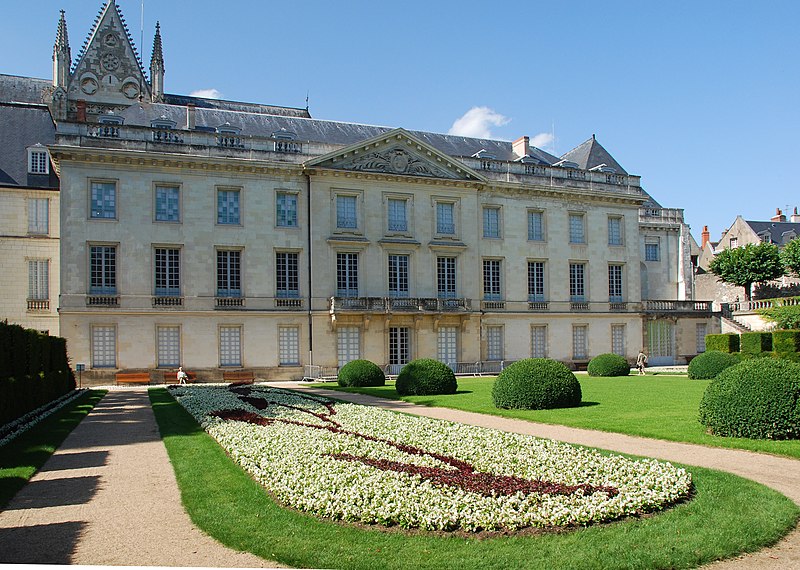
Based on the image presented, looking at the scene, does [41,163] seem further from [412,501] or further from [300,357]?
[412,501]

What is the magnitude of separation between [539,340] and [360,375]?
1514 centimetres

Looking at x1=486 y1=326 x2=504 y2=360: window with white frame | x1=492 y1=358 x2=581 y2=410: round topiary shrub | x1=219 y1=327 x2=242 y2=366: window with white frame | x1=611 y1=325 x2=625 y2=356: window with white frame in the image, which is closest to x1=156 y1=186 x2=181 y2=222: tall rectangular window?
x1=219 y1=327 x2=242 y2=366: window with white frame

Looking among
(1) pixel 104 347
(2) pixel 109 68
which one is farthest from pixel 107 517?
(2) pixel 109 68

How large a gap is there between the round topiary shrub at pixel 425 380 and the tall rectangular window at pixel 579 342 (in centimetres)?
1848

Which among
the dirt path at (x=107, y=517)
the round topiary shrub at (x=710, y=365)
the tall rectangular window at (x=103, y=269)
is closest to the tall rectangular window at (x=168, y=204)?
the tall rectangular window at (x=103, y=269)

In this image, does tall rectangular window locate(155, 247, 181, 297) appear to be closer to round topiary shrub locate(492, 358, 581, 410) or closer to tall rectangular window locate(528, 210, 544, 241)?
tall rectangular window locate(528, 210, 544, 241)

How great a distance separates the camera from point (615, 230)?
41438 mm

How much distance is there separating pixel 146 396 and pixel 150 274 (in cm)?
908

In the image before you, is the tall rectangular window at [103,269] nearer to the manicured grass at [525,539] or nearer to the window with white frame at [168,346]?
the window with white frame at [168,346]

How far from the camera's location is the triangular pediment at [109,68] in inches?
1671

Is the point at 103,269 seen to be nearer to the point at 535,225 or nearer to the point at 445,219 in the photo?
the point at 445,219

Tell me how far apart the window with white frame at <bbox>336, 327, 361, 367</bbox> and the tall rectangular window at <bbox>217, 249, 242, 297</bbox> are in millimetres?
5164

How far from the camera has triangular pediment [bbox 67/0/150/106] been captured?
42.4 meters

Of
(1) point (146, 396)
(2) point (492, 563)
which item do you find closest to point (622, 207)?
(1) point (146, 396)
